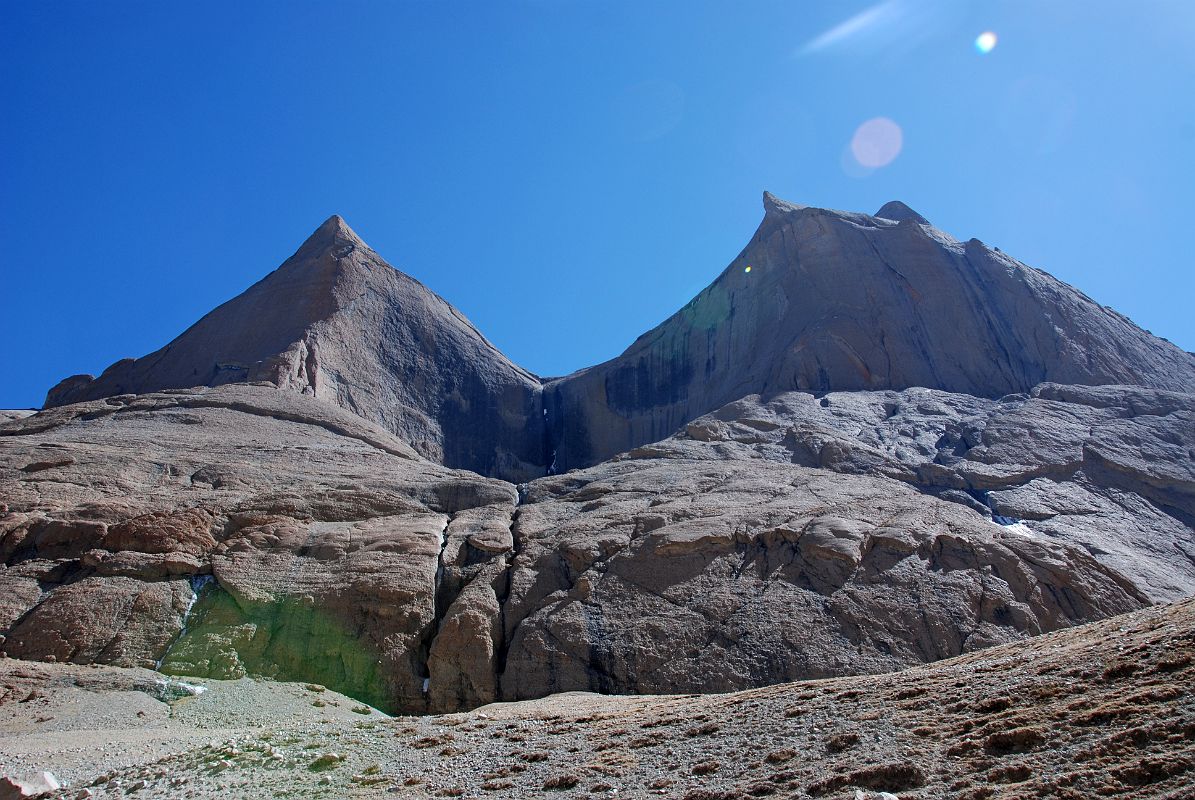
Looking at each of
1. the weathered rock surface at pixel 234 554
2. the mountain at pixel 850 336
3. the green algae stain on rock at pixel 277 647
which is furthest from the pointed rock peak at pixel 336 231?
the green algae stain on rock at pixel 277 647

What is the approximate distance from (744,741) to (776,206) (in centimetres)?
5851

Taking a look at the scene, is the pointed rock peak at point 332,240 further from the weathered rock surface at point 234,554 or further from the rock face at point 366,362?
the weathered rock surface at point 234,554

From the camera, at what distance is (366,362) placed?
59281 mm

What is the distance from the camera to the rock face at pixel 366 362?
56562 millimetres

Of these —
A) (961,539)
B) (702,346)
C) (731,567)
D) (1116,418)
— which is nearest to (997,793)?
(731,567)

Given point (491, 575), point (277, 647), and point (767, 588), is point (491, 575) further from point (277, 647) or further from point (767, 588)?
point (767, 588)

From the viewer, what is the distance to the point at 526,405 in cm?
6700

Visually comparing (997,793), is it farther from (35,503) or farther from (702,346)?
(702,346)

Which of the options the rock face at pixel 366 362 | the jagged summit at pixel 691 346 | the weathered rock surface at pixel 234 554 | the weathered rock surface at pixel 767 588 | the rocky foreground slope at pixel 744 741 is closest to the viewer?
the rocky foreground slope at pixel 744 741

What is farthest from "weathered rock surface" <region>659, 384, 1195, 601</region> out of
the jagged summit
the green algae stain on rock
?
the green algae stain on rock

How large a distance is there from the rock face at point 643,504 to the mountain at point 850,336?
259mm

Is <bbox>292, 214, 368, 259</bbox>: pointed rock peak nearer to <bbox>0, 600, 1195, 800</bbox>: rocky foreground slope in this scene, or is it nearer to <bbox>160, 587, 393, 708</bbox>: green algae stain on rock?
<bbox>160, 587, 393, 708</bbox>: green algae stain on rock

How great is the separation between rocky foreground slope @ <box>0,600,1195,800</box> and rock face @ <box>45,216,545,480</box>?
3556 centimetres

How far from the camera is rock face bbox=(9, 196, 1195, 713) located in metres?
25.4
